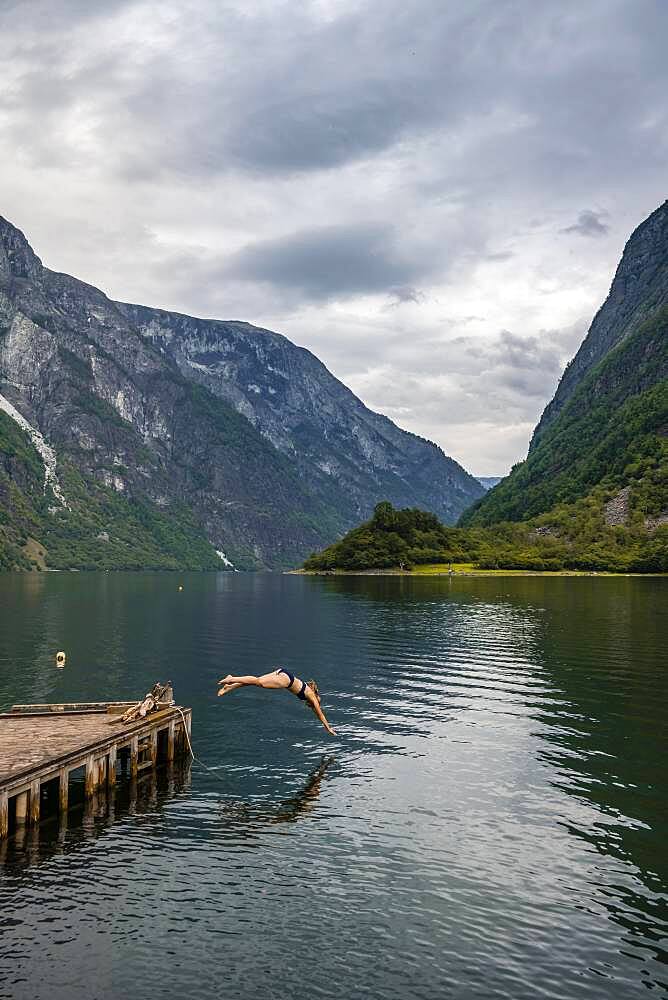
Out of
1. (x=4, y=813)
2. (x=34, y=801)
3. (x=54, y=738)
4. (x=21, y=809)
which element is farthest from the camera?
(x=54, y=738)

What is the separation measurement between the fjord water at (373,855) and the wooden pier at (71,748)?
1477 mm

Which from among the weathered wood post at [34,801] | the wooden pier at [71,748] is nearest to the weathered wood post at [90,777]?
the wooden pier at [71,748]

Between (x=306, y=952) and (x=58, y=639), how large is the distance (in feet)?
253

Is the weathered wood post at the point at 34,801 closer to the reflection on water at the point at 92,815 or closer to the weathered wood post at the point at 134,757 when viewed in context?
the reflection on water at the point at 92,815

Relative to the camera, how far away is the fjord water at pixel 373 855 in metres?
20.3

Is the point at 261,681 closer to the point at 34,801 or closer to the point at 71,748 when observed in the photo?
the point at 71,748

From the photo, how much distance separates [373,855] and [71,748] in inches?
579

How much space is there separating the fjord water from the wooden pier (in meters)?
1.48

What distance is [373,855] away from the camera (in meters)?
27.6

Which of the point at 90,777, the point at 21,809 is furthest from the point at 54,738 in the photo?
the point at 21,809

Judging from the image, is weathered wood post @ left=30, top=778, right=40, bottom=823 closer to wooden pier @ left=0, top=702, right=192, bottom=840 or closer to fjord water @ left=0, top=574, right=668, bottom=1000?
wooden pier @ left=0, top=702, right=192, bottom=840

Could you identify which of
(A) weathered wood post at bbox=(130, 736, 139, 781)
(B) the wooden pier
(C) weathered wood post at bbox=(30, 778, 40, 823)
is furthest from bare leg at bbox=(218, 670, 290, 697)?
(C) weathered wood post at bbox=(30, 778, 40, 823)

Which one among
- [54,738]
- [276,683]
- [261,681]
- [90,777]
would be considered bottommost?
[90,777]

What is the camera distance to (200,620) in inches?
4710
